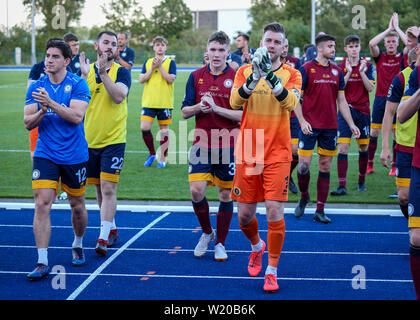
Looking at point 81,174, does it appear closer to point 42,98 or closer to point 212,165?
point 42,98

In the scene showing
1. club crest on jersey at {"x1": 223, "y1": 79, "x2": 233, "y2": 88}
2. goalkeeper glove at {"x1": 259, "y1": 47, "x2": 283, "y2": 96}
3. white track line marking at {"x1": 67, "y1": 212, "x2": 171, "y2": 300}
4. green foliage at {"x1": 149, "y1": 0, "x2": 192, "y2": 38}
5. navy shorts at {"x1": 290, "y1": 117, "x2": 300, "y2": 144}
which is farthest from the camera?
green foliage at {"x1": 149, "y1": 0, "x2": 192, "y2": 38}

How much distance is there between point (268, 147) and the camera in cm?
505

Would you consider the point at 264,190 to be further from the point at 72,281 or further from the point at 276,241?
the point at 72,281

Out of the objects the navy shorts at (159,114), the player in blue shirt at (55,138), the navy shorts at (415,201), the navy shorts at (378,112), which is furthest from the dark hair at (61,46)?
the navy shorts at (378,112)

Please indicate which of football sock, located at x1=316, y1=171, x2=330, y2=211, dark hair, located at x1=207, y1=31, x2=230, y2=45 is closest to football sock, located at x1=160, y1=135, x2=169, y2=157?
football sock, located at x1=316, y1=171, x2=330, y2=211

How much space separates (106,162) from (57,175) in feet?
2.63

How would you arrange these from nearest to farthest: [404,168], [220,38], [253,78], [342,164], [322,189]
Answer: [253,78] < [404,168] < [220,38] < [322,189] < [342,164]

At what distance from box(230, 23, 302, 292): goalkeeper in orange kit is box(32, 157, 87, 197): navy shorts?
4.86ft

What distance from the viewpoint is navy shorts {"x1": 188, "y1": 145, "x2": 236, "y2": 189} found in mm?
5930

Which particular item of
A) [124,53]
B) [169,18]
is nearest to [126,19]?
[169,18]

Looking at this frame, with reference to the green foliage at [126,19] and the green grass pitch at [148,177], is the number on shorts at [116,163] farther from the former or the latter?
the green foliage at [126,19]

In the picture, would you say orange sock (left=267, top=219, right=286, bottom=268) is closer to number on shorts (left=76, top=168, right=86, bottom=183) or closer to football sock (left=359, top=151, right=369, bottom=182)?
number on shorts (left=76, top=168, right=86, bottom=183)

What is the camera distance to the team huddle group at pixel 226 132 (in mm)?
5000

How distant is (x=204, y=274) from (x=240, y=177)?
1014 millimetres
